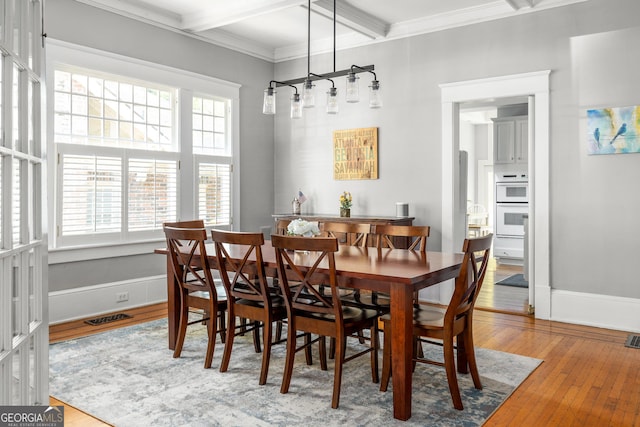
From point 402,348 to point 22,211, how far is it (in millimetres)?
1853

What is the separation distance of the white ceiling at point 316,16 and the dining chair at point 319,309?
267 cm

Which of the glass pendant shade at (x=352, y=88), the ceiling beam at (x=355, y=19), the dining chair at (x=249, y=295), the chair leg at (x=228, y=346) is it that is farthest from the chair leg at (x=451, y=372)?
the ceiling beam at (x=355, y=19)

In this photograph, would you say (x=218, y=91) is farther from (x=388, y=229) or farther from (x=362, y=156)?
(x=388, y=229)

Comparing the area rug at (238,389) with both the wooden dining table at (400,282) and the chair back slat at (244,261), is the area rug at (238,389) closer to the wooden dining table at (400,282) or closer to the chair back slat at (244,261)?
the wooden dining table at (400,282)

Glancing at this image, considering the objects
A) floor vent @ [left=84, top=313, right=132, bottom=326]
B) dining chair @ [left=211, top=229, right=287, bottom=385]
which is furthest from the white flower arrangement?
floor vent @ [left=84, top=313, right=132, bottom=326]

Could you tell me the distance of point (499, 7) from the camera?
4.85 meters

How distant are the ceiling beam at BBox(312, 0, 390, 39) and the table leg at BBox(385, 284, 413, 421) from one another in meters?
3.12

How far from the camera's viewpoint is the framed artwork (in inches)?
168

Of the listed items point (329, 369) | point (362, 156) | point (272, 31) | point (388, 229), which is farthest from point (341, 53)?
point (329, 369)

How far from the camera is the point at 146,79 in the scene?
5125 mm

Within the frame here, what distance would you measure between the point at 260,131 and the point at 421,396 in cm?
435

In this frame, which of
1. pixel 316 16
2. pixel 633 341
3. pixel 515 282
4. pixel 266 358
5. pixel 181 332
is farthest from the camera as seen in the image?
pixel 515 282

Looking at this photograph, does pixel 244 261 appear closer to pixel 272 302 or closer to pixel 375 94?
pixel 272 302

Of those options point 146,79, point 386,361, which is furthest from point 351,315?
point 146,79
